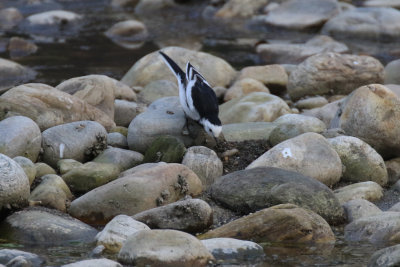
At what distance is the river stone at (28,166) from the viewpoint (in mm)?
6457

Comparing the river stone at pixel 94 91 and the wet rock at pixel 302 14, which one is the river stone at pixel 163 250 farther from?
the wet rock at pixel 302 14

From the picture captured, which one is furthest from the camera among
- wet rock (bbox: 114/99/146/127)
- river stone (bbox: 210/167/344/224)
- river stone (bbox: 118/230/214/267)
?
wet rock (bbox: 114/99/146/127)

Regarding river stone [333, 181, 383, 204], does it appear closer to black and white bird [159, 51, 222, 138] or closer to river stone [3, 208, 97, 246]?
black and white bird [159, 51, 222, 138]

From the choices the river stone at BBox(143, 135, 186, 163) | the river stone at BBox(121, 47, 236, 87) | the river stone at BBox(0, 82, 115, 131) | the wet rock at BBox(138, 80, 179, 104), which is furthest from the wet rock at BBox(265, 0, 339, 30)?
the river stone at BBox(143, 135, 186, 163)

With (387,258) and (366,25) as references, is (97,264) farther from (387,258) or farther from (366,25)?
(366,25)

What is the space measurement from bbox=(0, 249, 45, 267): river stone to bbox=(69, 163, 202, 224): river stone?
1.16 m

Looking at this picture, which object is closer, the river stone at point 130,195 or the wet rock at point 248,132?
the river stone at point 130,195

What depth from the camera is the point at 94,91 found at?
8.80m

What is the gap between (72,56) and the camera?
1473 centimetres

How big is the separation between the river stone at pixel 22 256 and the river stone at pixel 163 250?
0.57 m

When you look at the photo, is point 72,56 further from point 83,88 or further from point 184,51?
point 83,88

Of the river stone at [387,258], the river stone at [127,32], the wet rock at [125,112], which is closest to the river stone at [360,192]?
the river stone at [387,258]

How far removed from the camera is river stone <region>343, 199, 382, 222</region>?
615cm

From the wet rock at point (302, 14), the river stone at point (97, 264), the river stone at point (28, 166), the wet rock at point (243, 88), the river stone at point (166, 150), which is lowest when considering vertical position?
the wet rock at point (302, 14)
